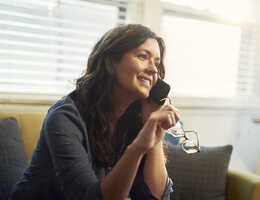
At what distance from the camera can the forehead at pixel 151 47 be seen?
4.00 feet

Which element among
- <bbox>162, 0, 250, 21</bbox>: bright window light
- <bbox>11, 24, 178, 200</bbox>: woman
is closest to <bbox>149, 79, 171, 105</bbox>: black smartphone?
<bbox>11, 24, 178, 200</bbox>: woman

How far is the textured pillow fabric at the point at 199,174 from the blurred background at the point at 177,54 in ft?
2.07

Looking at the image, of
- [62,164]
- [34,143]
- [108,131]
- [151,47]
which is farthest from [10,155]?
[151,47]

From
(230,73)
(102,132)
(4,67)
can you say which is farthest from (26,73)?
(230,73)

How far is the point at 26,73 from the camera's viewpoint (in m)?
2.17

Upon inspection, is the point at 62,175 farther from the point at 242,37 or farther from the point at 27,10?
the point at 242,37

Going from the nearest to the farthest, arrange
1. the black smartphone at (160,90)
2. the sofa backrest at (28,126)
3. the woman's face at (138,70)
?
the woman's face at (138,70)
the black smartphone at (160,90)
the sofa backrest at (28,126)

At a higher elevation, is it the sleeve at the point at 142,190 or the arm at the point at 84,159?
the arm at the point at 84,159

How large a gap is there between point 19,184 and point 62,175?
0.78 ft

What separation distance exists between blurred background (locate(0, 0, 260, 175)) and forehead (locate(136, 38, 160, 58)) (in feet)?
3.42

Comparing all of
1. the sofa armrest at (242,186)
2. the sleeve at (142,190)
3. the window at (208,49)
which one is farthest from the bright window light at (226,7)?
the sleeve at (142,190)

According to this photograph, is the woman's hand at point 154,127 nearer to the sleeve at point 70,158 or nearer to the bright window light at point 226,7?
the sleeve at point 70,158

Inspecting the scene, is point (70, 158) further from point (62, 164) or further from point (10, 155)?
point (10, 155)

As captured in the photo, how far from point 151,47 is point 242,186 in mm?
1104
